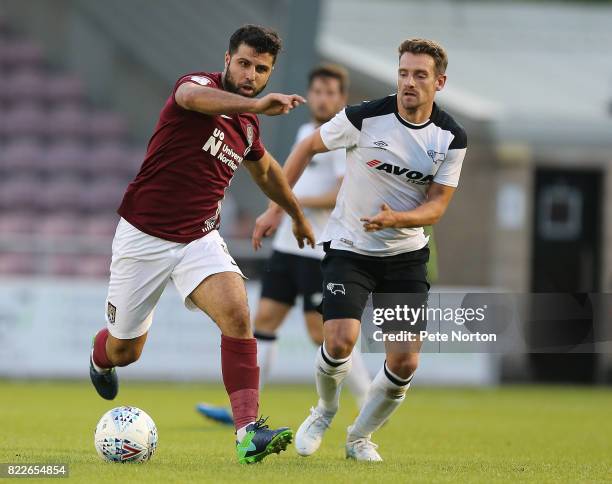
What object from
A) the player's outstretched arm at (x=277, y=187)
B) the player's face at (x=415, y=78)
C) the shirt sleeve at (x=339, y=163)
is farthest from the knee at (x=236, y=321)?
the shirt sleeve at (x=339, y=163)

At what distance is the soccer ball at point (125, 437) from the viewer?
595cm

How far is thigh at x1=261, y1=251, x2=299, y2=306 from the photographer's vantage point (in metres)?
9.11

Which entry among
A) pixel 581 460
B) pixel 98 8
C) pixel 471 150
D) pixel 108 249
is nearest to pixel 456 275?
pixel 471 150

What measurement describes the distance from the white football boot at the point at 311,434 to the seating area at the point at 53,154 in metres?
10.5

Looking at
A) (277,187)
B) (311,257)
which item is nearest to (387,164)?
(277,187)

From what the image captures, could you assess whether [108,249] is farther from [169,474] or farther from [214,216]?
[169,474]

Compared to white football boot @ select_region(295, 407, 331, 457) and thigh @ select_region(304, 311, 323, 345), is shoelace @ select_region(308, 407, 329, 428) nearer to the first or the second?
white football boot @ select_region(295, 407, 331, 457)

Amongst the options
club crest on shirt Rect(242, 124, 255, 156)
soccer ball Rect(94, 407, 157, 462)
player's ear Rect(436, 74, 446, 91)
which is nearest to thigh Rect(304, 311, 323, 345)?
club crest on shirt Rect(242, 124, 255, 156)

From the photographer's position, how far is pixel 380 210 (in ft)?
21.6

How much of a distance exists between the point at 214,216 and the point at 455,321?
1540 millimetres

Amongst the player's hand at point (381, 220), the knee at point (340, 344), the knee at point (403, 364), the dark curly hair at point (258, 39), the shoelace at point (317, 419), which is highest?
the dark curly hair at point (258, 39)

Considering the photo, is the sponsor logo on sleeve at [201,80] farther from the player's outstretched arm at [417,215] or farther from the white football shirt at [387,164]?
the player's outstretched arm at [417,215]

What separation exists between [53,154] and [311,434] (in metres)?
13.0

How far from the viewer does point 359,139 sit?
21.6 feet
